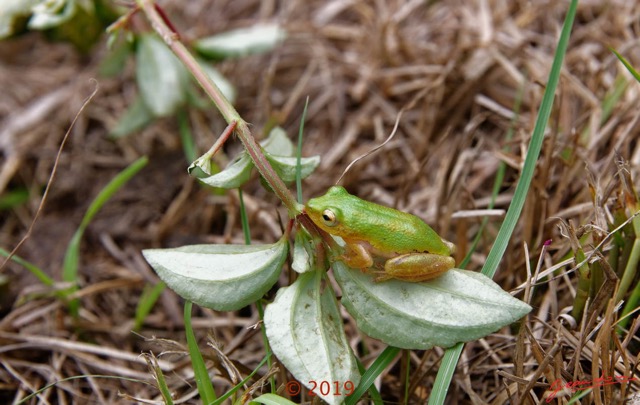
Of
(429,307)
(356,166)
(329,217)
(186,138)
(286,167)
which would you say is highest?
(286,167)

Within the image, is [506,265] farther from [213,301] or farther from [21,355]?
[21,355]

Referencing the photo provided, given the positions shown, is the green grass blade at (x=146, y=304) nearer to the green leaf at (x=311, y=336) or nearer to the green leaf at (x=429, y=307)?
the green leaf at (x=311, y=336)

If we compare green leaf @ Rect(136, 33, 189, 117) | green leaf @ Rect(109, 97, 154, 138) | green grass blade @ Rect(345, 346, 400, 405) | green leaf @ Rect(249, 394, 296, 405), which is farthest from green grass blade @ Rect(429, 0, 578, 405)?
green leaf @ Rect(109, 97, 154, 138)

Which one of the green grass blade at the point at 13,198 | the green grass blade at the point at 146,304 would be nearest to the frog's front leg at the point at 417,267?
the green grass blade at the point at 146,304

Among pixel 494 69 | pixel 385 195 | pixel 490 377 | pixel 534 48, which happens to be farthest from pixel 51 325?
pixel 534 48

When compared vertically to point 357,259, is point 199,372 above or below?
below

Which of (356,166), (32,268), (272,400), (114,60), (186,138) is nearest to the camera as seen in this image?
(272,400)

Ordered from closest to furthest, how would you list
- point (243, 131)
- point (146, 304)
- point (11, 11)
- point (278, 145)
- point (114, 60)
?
point (243, 131) < point (278, 145) < point (146, 304) < point (11, 11) < point (114, 60)

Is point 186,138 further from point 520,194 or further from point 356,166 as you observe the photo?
point 520,194

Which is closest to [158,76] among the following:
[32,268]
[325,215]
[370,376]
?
[32,268]
